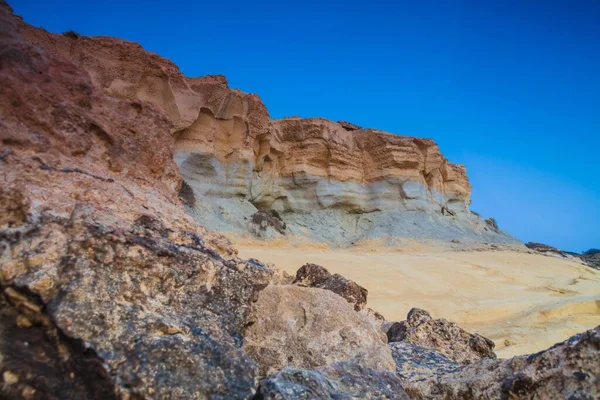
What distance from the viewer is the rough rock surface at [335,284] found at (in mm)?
4832

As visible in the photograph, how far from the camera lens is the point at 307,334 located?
2951mm

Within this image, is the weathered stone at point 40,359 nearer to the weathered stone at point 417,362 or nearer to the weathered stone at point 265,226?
the weathered stone at point 417,362

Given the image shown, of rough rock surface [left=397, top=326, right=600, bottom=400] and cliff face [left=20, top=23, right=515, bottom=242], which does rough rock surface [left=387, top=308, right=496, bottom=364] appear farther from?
cliff face [left=20, top=23, right=515, bottom=242]

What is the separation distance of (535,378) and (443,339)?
2.19 meters

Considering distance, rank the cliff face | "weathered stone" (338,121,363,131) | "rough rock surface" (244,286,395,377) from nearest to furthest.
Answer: "rough rock surface" (244,286,395,377) < the cliff face < "weathered stone" (338,121,363,131)

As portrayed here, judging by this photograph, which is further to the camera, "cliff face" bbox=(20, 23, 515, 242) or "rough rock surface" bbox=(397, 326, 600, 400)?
"cliff face" bbox=(20, 23, 515, 242)

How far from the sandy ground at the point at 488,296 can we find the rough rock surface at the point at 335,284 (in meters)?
2.12

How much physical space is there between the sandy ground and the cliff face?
9.18 m

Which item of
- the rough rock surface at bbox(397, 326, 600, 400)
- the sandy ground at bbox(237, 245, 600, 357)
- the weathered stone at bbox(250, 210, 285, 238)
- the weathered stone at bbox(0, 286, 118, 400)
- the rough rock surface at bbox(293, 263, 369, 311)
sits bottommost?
the weathered stone at bbox(0, 286, 118, 400)

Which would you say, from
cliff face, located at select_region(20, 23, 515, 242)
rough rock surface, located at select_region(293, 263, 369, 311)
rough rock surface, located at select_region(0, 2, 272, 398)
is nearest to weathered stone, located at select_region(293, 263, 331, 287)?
rough rock surface, located at select_region(293, 263, 369, 311)

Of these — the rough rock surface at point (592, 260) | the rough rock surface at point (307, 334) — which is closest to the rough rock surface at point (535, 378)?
the rough rock surface at point (307, 334)

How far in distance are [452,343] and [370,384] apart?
227 cm

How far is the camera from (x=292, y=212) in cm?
2594

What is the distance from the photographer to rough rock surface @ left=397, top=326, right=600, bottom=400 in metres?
1.84
